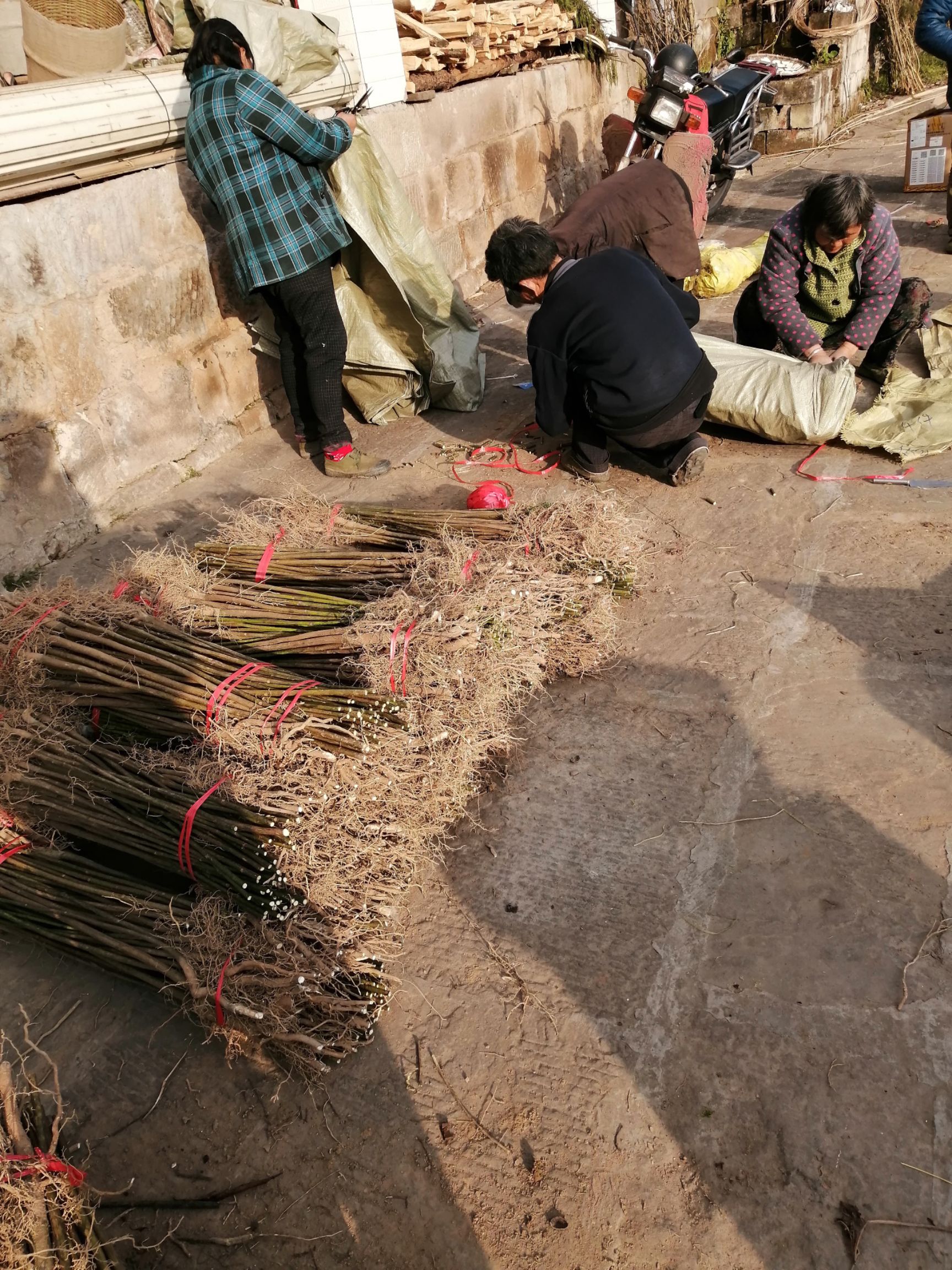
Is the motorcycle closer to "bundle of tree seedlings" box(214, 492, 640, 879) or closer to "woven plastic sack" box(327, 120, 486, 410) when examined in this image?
"woven plastic sack" box(327, 120, 486, 410)

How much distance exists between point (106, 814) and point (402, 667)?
940mm

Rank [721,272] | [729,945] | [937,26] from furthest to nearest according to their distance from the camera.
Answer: [721,272], [937,26], [729,945]

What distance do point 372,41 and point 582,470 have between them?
330cm

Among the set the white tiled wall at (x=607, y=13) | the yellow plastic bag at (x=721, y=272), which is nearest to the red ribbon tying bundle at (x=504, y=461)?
the yellow plastic bag at (x=721, y=272)

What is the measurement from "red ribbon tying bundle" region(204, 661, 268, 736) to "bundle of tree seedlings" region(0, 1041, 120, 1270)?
99 centimetres

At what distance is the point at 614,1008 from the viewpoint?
216 centimetres

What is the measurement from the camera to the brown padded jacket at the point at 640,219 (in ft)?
15.7

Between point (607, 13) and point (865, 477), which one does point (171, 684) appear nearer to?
point (865, 477)

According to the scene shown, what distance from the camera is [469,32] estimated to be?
6.65m

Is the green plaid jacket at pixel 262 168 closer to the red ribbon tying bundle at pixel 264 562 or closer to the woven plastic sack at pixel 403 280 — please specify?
the woven plastic sack at pixel 403 280

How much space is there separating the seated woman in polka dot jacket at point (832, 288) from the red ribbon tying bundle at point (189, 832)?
3590 millimetres

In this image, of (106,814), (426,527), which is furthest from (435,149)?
(106,814)

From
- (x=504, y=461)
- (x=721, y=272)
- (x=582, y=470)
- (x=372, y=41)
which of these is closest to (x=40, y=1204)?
(x=582, y=470)

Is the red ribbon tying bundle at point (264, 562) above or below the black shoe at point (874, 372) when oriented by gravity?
above
